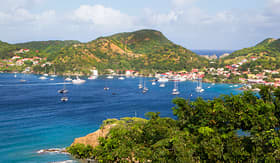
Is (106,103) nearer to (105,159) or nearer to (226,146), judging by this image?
(105,159)

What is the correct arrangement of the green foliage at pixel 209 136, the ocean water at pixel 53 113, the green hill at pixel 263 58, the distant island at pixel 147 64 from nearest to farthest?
the green foliage at pixel 209 136 < the ocean water at pixel 53 113 < the distant island at pixel 147 64 < the green hill at pixel 263 58

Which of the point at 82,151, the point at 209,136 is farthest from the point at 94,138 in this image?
the point at 209,136

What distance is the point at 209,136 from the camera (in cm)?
2366

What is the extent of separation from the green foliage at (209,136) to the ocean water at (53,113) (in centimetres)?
1378

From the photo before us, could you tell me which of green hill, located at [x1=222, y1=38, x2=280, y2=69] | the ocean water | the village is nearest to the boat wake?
the ocean water

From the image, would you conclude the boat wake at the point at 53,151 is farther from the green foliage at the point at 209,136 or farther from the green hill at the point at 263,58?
the green hill at the point at 263,58

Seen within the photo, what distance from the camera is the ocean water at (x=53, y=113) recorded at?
39.8 m

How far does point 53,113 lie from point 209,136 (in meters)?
47.5

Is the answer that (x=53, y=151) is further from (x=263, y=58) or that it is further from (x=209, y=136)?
(x=263, y=58)

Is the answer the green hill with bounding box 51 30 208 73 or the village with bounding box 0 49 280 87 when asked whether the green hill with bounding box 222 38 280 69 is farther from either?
the green hill with bounding box 51 30 208 73

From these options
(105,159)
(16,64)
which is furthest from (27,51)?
(105,159)

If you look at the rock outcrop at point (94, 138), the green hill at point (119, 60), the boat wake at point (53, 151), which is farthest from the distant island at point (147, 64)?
the boat wake at point (53, 151)

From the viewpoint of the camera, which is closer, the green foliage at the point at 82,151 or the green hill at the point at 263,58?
the green foliage at the point at 82,151

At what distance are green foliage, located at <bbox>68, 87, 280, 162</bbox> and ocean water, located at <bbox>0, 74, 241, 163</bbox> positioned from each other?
45.2 ft
